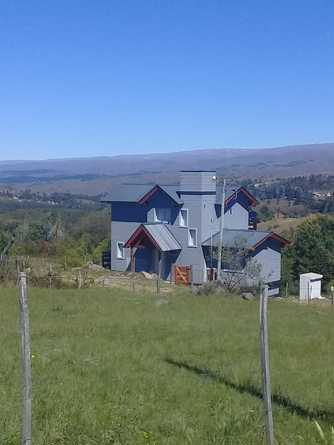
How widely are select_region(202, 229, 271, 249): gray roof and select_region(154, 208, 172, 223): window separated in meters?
2.66

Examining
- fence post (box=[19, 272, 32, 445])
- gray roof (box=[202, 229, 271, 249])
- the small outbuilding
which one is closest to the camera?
fence post (box=[19, 272, 32, 445])

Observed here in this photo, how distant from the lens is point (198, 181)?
37.6 metres

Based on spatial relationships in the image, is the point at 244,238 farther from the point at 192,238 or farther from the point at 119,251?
the point at 119,251

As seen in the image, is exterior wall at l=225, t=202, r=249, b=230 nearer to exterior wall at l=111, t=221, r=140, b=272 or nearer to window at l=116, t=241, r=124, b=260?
exterior wall at l=111, t=221, r=140, b=272

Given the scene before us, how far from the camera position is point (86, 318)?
16078 mm

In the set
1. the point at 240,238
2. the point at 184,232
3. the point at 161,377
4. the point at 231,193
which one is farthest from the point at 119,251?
the point at 161,377

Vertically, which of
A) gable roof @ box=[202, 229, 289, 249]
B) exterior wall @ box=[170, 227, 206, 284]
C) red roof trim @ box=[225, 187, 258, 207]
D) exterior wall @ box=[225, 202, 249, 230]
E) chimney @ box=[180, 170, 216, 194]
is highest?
Result: chimney @ box=[180, 170, 216, 194]

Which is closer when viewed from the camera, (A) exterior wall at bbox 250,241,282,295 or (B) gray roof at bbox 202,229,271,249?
(B) gray roof at bbox 202,229,271,249

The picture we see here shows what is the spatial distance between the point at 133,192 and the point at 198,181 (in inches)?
175

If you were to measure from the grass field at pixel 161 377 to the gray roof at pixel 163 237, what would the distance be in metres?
19.3

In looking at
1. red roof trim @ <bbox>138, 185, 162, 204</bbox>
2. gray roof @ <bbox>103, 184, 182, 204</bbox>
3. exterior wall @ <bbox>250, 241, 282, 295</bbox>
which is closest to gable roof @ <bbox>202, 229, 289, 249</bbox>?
exterior wall @ <bbox>250, 241, 282, 295</bbox>

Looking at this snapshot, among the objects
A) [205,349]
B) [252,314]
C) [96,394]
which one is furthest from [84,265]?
[96,394]

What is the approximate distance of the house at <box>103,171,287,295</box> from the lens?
37.5 m

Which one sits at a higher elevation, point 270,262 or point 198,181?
point 198,181
